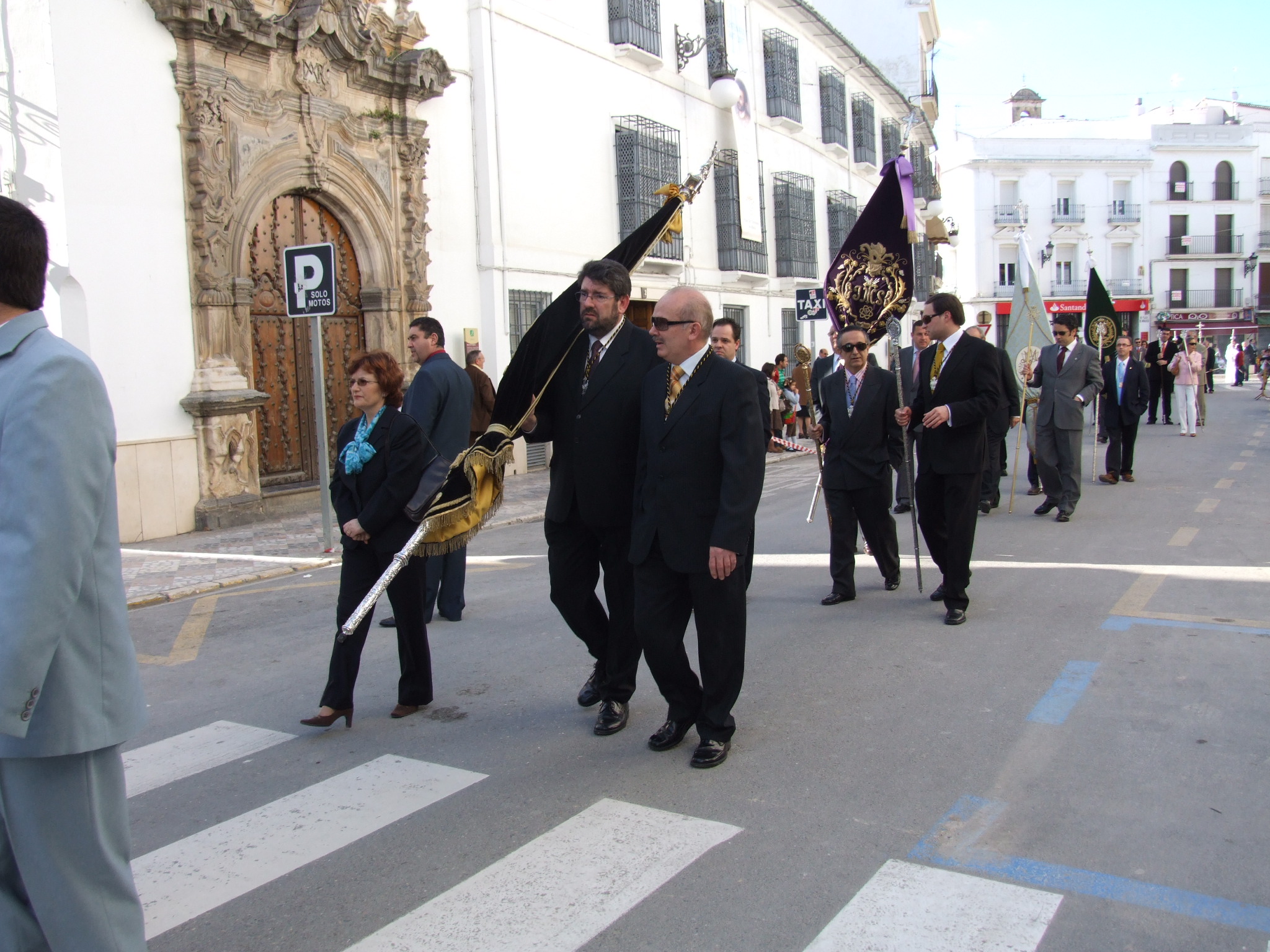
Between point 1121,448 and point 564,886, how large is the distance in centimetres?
1188

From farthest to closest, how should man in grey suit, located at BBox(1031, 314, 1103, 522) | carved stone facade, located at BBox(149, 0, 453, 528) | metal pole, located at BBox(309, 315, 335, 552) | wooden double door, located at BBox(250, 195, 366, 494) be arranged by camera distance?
wooden double door, located at BBox(250, 195, 366, 494)
carved stone facade, located at BBox(149, 0, 453, 528)
man in grey suit, located at BBox(1031, 314, 1103, 522)
metal pole, located at BBox(309, 315, 335, 552)

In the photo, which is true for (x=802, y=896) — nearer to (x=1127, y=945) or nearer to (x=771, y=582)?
(x=1127, y=945)

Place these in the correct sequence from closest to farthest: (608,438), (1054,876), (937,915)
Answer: (937,915)
(1054,876)
(608,438)

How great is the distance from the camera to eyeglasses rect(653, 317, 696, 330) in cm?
428

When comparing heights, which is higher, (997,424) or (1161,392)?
(997,424)

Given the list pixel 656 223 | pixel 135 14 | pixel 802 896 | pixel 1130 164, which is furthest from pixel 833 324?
pixel 1130 164

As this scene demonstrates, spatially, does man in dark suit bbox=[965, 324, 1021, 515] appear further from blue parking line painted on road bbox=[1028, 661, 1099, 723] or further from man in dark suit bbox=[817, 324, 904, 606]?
blue parking line painted on road bbox=[1028, 661, 1099, 723]

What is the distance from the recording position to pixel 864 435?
7.30m

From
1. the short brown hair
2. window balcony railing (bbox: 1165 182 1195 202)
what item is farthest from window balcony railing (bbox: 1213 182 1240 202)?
the short brown hair

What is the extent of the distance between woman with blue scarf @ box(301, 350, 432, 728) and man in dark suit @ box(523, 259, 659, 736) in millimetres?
635

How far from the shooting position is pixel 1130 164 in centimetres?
5388

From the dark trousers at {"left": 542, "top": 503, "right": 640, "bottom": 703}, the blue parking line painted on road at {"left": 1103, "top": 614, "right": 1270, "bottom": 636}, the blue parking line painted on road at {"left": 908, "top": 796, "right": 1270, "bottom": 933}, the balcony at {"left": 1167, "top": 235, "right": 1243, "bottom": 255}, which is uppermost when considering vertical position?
the balcony at {"left": 1167, "top": 235, "right": 1243, "bottom": 255}

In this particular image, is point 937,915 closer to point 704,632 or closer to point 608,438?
point 704,632

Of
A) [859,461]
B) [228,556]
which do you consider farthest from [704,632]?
[228,556]
